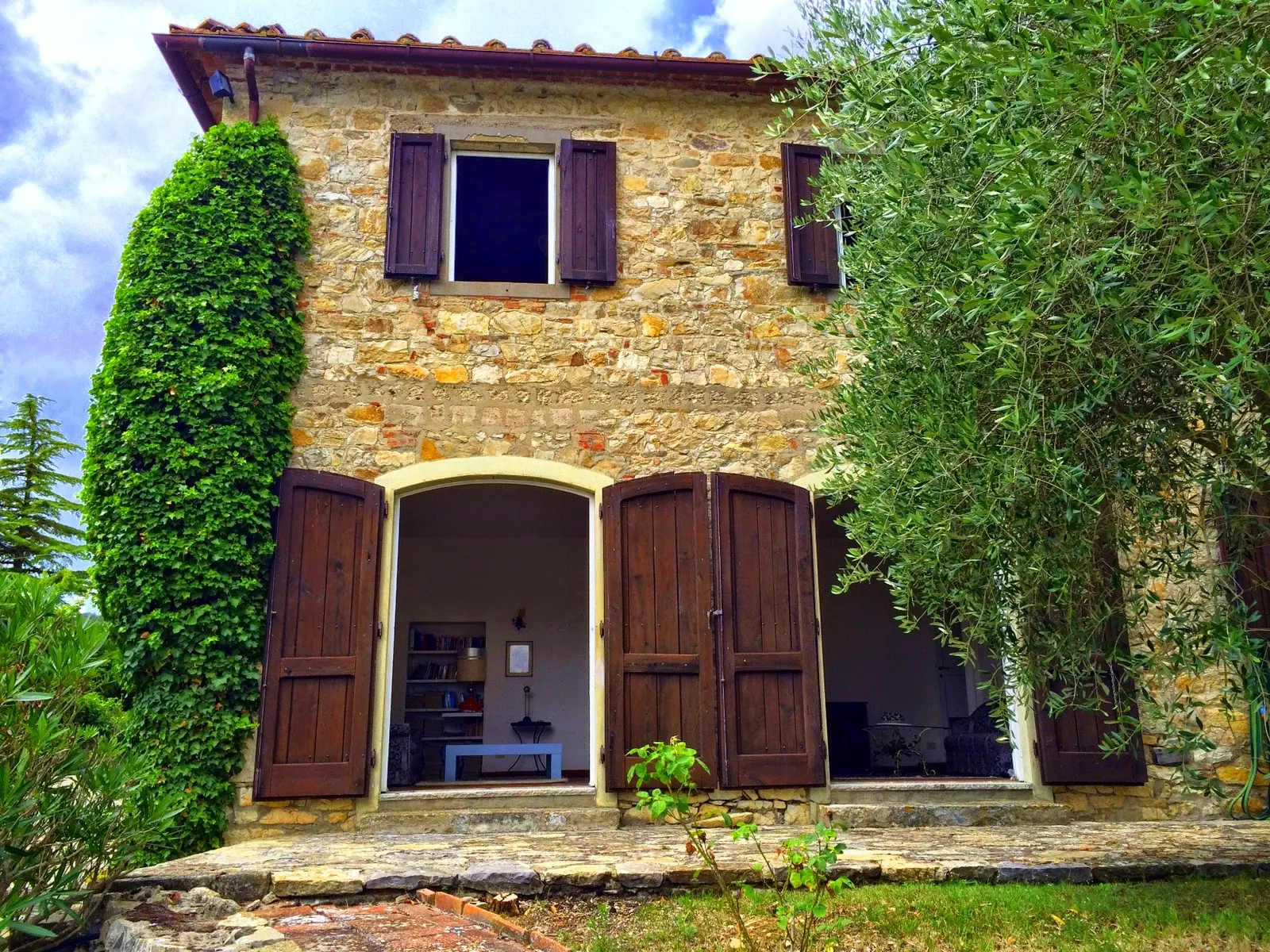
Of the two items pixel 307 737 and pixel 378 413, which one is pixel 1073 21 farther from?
pixel 307 737

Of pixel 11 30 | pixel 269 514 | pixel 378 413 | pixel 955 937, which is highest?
pixel 11 30

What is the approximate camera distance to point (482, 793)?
20.4 feet

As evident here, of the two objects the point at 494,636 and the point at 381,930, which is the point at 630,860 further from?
the point at 494,636

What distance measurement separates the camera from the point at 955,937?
3594 millimetres

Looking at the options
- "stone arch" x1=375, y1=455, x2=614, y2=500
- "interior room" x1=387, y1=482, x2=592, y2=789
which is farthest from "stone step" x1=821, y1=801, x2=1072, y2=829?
"interior room" x1=387, y1=482, x2=592, y2=789

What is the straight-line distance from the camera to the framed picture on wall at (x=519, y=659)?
36.5ft

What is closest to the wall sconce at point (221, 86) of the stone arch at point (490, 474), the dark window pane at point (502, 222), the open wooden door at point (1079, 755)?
the dark window pane at point (502, 222)

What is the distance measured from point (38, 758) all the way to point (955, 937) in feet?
11.1

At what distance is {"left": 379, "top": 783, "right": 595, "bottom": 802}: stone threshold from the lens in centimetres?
618

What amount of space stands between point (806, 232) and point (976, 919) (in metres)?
5.02

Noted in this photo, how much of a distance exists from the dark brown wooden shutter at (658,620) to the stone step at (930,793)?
3.00 feet

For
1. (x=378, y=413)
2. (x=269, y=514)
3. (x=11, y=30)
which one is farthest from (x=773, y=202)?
(x=11, y=30)

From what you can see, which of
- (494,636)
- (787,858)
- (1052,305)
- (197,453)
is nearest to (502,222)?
(494,636)

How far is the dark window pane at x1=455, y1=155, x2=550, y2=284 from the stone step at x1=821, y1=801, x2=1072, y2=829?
5.11 metres
